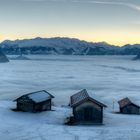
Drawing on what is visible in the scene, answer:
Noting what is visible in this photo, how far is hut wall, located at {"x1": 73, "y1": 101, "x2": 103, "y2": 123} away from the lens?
148 feet

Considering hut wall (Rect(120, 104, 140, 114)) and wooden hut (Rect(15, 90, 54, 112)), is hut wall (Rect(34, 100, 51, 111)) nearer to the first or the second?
wooden hut (Rect(15, 90, 54, 112))

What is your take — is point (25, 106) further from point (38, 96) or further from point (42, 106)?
point (38, 96)

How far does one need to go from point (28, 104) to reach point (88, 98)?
11.3m

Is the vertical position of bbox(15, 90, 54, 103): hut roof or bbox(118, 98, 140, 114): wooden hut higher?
bbox(15, 90, 54, 103): hut roof

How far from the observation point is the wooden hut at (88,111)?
45156 millimetres

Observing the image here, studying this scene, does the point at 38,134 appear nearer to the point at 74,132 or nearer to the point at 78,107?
the point at 74,132

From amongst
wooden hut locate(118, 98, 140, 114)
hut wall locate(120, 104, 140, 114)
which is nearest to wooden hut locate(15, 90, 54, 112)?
wooden hut locate(118, 98, 140, 114)

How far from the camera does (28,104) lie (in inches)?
2064

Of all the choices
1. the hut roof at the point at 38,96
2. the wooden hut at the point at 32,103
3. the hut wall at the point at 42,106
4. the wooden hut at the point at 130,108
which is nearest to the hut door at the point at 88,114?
the wooden hut at the point at 32,103

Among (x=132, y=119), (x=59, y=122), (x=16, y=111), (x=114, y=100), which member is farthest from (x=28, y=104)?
(x=114, y=100)

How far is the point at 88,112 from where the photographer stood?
45.3 meters

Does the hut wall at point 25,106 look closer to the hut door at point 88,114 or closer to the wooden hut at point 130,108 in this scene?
the hut door at point 88,114

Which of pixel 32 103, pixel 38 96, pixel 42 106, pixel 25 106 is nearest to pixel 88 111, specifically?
pixel 42 106

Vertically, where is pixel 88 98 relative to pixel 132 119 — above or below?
above
